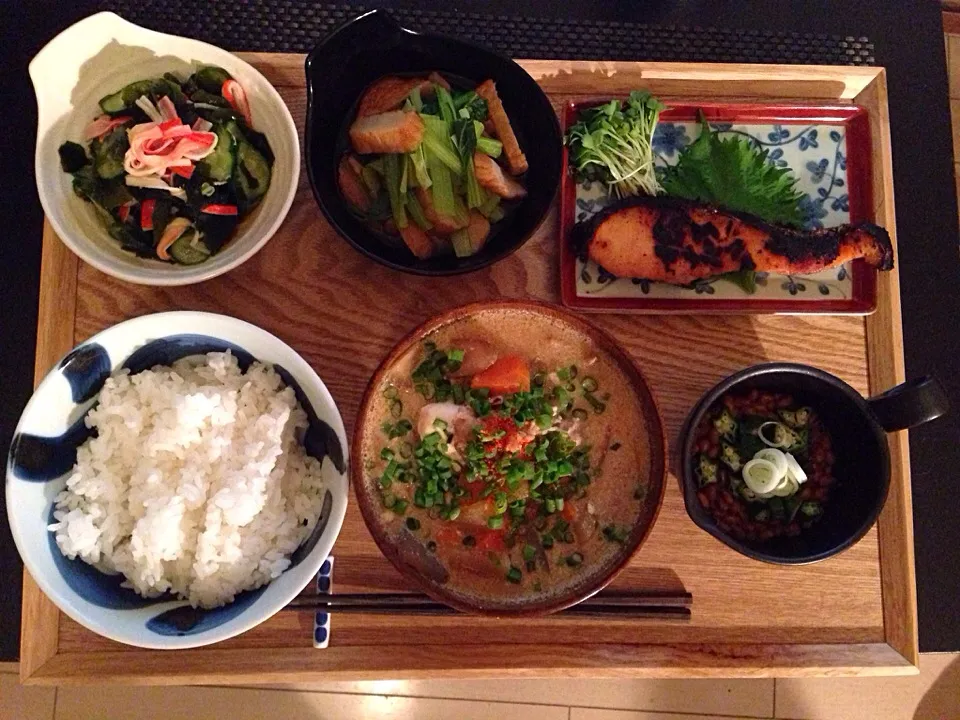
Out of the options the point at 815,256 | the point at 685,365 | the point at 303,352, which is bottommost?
the point at 685,365

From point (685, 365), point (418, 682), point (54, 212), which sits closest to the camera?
point (54, 212)

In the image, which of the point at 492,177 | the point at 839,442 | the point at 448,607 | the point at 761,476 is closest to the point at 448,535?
the point at 448,607

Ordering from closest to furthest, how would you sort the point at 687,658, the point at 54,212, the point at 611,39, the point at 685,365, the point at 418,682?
1. the point at 54,212
2. the point at 687,658
3. the point at 685,365
4. the point at 611,39
5. the point at 418,682

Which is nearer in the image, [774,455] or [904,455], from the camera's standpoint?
[774,455]

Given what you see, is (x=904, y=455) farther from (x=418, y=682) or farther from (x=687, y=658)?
(x=418, y=682)

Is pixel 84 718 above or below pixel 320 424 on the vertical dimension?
below

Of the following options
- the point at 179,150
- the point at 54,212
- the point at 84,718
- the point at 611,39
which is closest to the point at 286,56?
the point at 179,150

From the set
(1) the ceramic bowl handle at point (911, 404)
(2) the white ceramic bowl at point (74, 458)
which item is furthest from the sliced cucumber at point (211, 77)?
(1) the ceramic bowl handle at point (911, 404)
